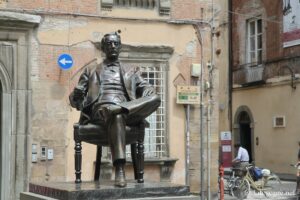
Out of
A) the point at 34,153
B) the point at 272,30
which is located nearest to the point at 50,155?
the point at 34,153

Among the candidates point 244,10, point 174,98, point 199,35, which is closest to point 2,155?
point 174,98

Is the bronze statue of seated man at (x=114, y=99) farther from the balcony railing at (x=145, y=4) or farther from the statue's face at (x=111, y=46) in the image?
the balcony railing at (x=145, y=4)

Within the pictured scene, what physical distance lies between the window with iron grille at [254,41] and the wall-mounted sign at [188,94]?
1201 cm

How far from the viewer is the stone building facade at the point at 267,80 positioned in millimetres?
23312

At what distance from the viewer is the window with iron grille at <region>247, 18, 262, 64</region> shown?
85.3ft

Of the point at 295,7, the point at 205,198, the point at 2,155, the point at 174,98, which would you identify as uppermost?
the point at 295,7

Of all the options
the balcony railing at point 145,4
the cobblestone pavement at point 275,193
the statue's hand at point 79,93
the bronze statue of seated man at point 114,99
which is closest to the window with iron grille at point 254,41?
the cobblestone pavement at point 275,193

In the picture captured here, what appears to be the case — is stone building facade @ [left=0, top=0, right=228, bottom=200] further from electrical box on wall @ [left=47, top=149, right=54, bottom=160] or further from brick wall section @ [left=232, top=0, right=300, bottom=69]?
brick wall section @ [left=232, top=0, right=300, bottom=69]

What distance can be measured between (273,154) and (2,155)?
13.9m

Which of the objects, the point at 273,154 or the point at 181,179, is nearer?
the point at 181,179

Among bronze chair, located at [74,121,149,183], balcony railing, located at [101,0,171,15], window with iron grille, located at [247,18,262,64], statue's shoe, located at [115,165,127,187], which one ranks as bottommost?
statue's shoe, located at [115,165,127,187]

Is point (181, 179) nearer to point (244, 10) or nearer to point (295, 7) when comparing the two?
point (295, 7)

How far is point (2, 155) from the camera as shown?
12.7 meters

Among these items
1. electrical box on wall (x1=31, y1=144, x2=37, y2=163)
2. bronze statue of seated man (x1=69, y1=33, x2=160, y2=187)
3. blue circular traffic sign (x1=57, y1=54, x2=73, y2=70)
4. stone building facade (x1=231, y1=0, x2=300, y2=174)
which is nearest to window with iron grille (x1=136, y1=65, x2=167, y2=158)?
blue circular traffic sign (x1=57, y1=54, x2=73, y2=70)
